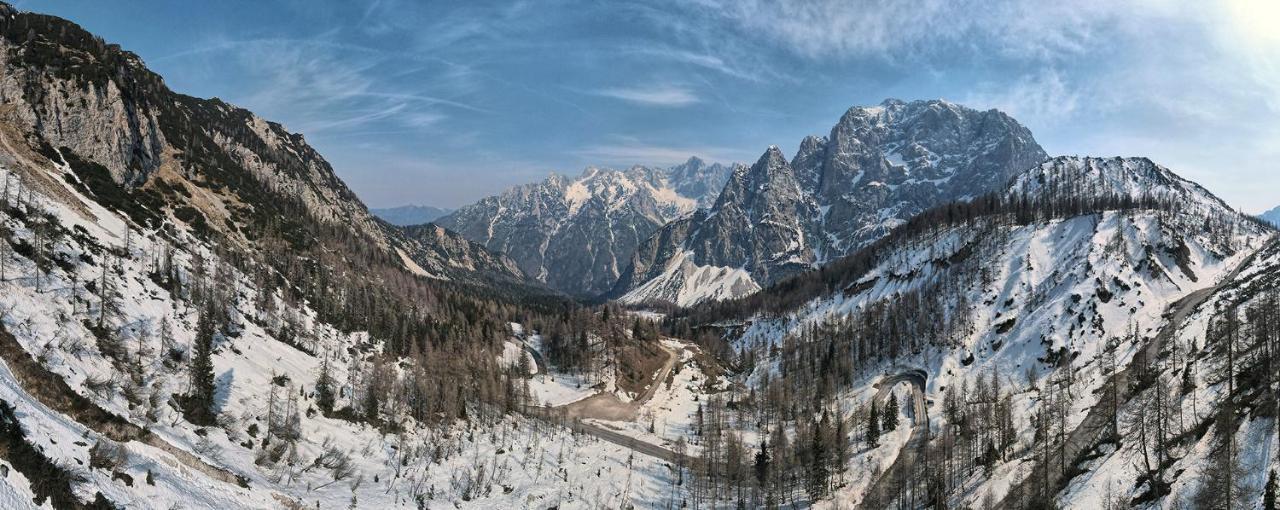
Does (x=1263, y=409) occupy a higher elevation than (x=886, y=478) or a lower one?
higher

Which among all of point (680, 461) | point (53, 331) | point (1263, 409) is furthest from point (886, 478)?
point (53, 331)

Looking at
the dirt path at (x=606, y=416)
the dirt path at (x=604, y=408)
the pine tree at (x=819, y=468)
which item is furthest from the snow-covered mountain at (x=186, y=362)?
the pine tree at (x=819, y=468)

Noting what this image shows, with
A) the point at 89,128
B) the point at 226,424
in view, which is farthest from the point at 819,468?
the point at 89,128

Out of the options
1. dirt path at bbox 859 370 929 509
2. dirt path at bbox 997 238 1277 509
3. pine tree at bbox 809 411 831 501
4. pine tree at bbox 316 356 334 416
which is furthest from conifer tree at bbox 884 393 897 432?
pine tree at bbox 316 356 334 416

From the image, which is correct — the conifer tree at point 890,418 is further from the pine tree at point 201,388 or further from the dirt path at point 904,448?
the pine tree at point 201,388

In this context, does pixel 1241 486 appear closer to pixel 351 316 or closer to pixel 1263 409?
pixel 1263 409

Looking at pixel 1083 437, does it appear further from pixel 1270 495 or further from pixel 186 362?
pixel 186 362
